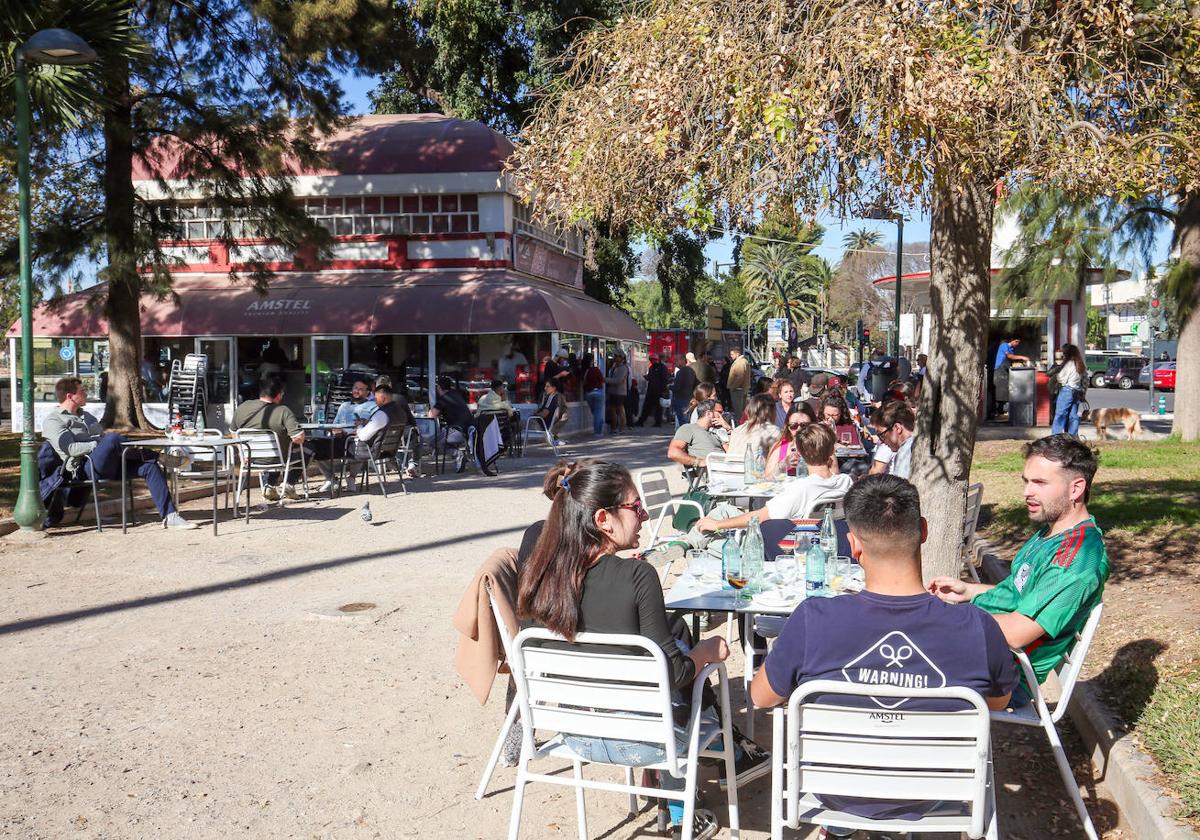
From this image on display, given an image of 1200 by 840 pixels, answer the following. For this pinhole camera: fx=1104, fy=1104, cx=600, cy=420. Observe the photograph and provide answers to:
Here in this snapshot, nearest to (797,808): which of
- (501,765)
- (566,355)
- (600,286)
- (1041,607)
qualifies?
(1041,607)

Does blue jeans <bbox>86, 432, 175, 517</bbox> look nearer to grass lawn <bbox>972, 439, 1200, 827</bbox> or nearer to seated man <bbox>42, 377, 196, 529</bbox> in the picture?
seated man <bbox>42, 377, 196, 529</bbox>

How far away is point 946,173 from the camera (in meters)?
5.46

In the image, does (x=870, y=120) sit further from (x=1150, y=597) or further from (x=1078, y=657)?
(x=1150, y=597)

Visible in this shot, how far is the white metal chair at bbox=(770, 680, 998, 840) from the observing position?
2859mm

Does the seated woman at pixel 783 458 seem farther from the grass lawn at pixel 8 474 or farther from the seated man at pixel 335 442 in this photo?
the grass lawn at pixel 8 474

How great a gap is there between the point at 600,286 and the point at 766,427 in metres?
24.0

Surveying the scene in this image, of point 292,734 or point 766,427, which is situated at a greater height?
point 766,427

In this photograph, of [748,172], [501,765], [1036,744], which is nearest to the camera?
[501,765]

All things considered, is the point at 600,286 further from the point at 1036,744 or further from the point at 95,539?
the point at 1036,744

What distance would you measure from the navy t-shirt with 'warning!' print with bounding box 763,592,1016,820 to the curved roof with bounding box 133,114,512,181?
21604 millimetres

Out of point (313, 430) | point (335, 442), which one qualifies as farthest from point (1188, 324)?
point (313, 430)

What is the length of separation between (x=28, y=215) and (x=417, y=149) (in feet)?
48.5

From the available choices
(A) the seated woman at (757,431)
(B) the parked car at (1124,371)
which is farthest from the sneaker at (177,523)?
(B) the parked car at (1124,371)

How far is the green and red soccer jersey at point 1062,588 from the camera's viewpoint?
3.85 meters
